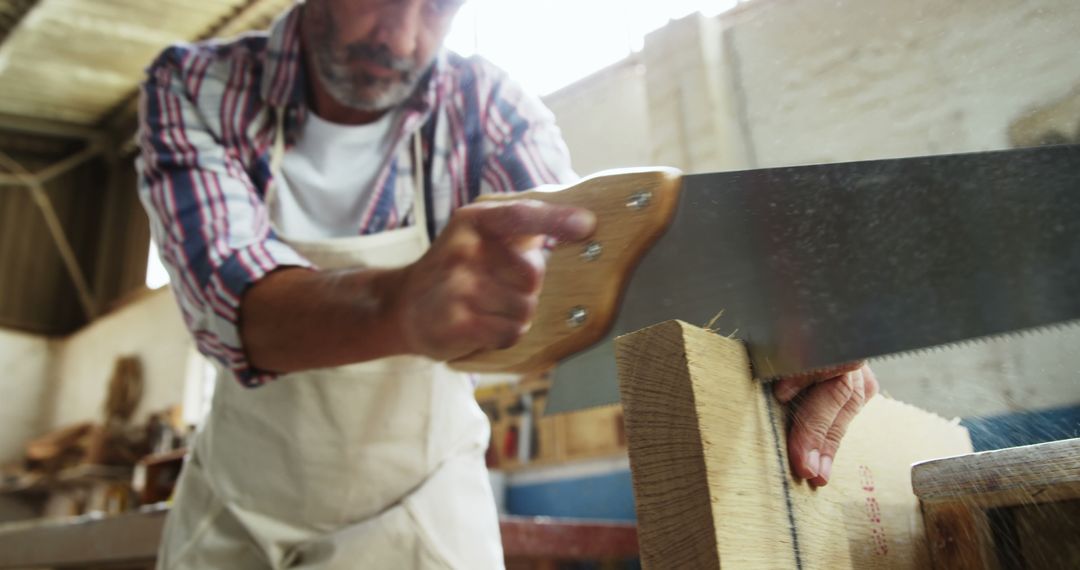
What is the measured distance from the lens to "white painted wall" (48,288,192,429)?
5828 millimetres

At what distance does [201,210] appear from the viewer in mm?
1078

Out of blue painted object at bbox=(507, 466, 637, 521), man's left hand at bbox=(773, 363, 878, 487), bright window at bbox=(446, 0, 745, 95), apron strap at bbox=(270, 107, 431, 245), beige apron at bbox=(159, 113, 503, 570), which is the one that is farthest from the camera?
blue painted object at bbox=(507, 466, 637, 521)

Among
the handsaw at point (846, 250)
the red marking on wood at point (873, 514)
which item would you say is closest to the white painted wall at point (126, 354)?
the handsaw at point (846, 250)

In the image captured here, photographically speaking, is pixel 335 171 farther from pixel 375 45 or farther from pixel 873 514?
pixel 873 514

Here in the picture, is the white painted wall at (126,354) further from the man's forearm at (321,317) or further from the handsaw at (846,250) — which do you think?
the handsaw at (846,250)

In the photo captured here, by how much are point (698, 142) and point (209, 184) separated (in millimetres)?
1630

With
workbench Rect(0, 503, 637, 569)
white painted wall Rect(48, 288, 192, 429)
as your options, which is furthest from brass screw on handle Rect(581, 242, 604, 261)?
white painted wall Rect(48, 288, 192, 429)

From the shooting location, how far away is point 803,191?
794 millimetres

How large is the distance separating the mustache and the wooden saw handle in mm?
394

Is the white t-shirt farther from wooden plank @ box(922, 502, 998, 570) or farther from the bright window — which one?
the bright window

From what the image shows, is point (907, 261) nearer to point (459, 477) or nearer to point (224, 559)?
point (459, 477)

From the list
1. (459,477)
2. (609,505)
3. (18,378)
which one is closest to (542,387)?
(609,505)

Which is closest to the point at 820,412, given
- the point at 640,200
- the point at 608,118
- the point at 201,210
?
the point at 640,200

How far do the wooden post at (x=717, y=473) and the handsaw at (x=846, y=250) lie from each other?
72 millimetres
